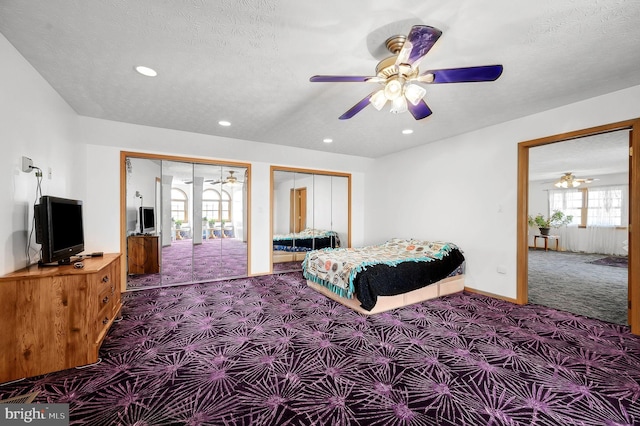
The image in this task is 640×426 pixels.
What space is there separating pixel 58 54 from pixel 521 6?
3.63 metres

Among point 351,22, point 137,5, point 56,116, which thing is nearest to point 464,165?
point 351,22

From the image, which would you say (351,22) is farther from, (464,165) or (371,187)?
(371,187)

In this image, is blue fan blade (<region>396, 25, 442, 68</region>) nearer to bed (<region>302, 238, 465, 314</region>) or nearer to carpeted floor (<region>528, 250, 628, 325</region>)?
bed (<region>302, 238, 465, 314</region>)

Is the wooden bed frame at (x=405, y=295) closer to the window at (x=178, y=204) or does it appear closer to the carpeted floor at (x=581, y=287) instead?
the carpeted floor at (x=581, y=287)

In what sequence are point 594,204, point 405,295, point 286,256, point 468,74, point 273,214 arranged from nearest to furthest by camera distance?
point 468,74
point 405,295
point 273,214
point 286,256
point 594,204

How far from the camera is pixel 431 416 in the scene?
1.62 metres

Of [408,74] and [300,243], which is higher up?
[408,74]

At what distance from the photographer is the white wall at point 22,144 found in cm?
204

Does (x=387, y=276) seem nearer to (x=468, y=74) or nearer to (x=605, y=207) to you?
(x=468, y=74)

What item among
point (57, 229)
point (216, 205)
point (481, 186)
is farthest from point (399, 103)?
point (216, 205)

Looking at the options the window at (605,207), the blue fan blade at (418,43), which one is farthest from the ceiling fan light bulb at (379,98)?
the window at (605,207)

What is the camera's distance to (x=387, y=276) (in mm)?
3309

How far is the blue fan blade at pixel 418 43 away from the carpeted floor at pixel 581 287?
3.83 meters

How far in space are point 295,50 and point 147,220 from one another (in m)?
3.74
